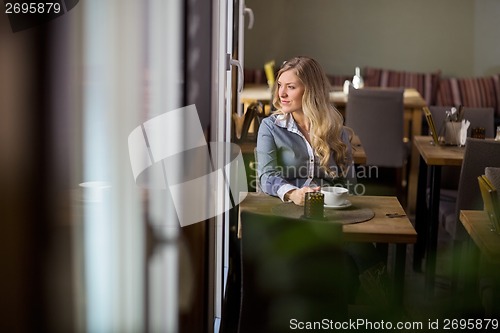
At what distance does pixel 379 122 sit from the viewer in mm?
6051

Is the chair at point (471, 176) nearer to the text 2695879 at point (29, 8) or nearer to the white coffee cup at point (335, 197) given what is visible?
the white coffee cup at point (335, 197)

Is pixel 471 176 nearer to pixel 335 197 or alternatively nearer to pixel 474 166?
pixel 474 166

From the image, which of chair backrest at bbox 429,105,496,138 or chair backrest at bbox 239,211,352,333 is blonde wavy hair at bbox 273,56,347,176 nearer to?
chair backrest at bbox 239,211,352,333

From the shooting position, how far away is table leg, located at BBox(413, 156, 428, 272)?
4.75 meters

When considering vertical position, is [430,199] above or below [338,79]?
below

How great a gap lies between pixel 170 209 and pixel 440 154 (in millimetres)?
2956

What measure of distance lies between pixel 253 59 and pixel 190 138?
6.73m

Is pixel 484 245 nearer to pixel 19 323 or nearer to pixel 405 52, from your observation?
pixel 19 323

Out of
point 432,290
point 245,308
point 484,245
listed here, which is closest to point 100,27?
point 245,308

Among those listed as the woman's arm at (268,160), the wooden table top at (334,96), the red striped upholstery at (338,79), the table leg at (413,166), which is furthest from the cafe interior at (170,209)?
the red striped upholstery at (338,79)

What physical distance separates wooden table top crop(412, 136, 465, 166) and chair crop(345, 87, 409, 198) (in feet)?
3.71

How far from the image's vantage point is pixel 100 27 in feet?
4.42

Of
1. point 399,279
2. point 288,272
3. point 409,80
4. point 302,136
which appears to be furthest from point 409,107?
point 288,272

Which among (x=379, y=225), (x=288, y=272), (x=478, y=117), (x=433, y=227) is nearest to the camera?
(x=288, y=272)
